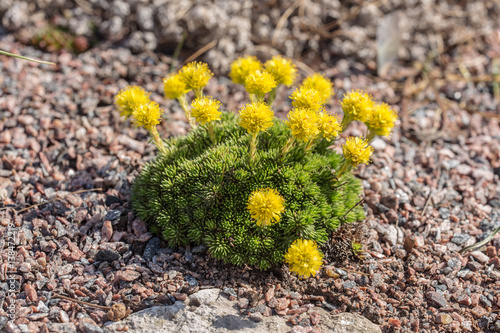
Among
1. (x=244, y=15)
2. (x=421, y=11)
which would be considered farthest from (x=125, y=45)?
(x=421, y=11)

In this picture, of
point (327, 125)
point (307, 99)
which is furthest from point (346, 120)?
point (307, 99)

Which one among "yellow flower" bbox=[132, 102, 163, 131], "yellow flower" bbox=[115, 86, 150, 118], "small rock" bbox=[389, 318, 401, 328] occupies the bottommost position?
"small rock" bbox=[389, 318, 401, 328]

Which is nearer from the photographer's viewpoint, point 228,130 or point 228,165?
point 228,165

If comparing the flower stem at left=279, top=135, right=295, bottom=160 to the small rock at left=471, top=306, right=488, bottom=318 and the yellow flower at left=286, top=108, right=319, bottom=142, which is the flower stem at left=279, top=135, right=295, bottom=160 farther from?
the small rock at left=471, top=306, right=488, bottom=318

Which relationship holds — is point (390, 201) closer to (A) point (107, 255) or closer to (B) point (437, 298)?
(B) point (437, 298)

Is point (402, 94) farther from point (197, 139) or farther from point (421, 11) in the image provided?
point (197, 139)

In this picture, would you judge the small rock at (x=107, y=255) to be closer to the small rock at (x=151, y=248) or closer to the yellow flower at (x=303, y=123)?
the small rock at (x=151, y=248)

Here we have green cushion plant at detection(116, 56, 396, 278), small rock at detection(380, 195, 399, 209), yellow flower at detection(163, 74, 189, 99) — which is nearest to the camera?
green cushion plant at detection(116, 56, 396, 278)

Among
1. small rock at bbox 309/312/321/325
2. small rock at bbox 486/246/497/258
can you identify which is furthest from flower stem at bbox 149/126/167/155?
small rock at bbox 486/246/497/258
